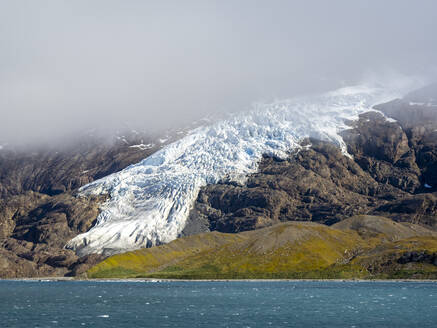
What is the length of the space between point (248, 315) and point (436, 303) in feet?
201

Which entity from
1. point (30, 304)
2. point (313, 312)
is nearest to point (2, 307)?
point (30, 304)

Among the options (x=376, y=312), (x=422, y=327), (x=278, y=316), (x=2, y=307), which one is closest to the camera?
(x=422, y=327)

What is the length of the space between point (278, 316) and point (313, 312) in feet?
41.1

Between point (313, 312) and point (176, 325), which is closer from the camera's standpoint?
point (176, 325)

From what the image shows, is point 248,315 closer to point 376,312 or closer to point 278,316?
point 278,316

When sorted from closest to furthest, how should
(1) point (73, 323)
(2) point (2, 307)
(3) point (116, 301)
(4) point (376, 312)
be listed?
(1) point (73, 323) → (4) point (376, 312) → (2) point (2, 307) → (3) point (116, 301)

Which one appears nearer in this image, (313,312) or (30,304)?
(313,312)

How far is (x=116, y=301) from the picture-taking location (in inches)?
7682

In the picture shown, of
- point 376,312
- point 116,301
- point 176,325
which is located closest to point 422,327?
point 376,312

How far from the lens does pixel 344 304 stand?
17538cm

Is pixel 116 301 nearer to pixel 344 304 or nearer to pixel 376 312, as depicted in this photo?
pixel 344 304

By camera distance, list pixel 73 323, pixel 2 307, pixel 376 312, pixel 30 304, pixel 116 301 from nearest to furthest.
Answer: pixel 73 323 → pixel 376 312 → pixel 2 307 → pixel 30 304 → pixel 116 301

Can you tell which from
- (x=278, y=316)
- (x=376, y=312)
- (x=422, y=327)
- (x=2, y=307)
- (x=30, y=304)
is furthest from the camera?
(x=30, y=304)

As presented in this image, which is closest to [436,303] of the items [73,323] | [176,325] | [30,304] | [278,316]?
[278,316]
